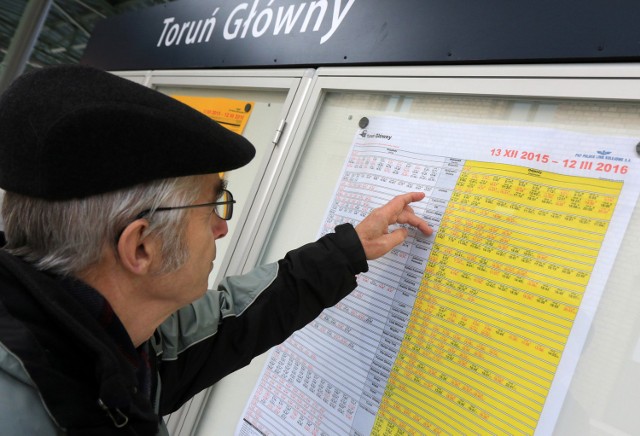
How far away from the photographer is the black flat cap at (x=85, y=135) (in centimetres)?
64

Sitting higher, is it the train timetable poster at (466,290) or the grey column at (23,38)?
the grey column at (23,38)

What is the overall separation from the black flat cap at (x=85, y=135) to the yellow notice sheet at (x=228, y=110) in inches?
34.7

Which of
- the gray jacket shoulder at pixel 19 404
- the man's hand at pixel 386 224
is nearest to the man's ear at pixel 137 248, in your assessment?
the gray jacket shoulder at pixel 19 404

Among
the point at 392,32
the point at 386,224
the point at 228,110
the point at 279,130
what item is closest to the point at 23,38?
the point at 228,110

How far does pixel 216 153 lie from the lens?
2.48 ft

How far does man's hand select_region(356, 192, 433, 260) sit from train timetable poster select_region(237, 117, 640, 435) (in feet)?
0.11

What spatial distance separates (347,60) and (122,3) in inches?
199

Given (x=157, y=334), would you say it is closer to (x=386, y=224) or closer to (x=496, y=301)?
(x=386, y=224)

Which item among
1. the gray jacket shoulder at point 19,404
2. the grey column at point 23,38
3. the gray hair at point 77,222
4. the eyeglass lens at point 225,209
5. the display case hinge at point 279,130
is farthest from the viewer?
the grey column at point 23,38

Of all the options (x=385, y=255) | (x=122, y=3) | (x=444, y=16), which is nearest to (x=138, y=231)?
(x=385, y=255)

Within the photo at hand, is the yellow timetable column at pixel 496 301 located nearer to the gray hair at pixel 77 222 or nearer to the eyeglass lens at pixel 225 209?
the eyeglass lens at pixel 225 209

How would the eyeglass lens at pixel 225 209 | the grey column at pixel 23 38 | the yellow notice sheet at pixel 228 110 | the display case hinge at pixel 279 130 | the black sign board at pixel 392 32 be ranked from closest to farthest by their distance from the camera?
the black sign board at pixel 392 32
the eyeglass lens at pixel 225 209
the display case hinge at pixel 279 130
the yellow notice sheet at pixel 228 110
the grey column at pixel 23 38

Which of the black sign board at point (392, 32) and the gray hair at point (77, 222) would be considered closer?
the gray hair at point (77, 222)

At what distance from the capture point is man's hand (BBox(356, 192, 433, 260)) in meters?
0.99
